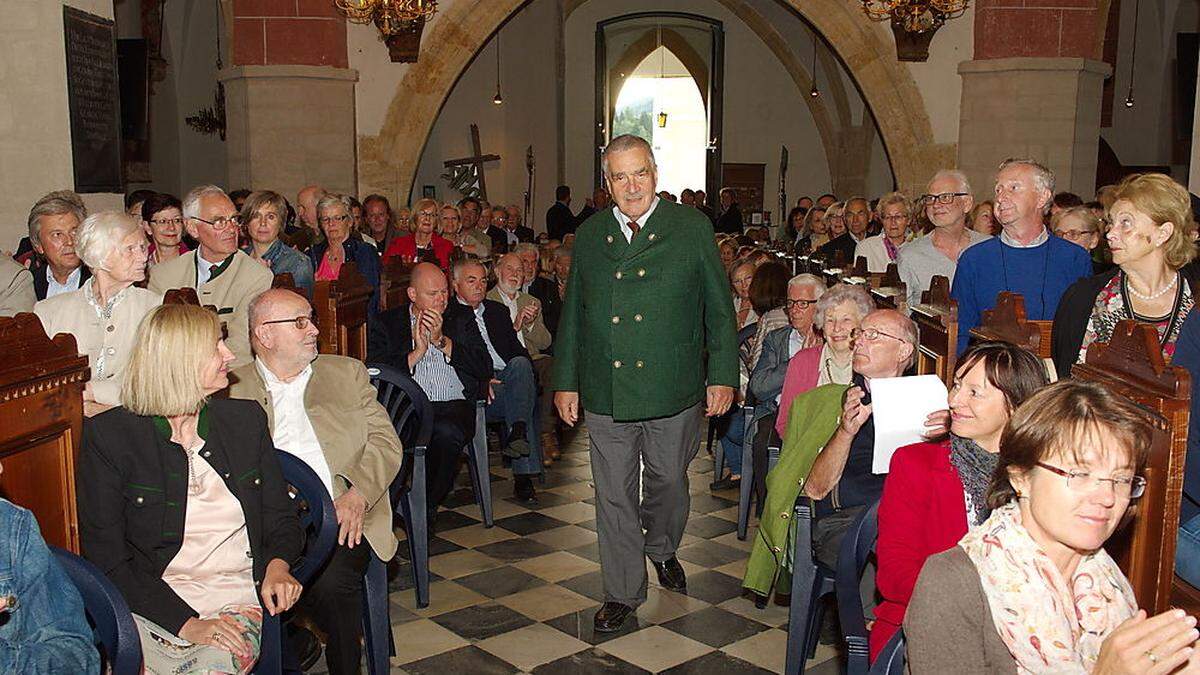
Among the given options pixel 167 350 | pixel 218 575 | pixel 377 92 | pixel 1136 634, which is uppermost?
pixel 377 92

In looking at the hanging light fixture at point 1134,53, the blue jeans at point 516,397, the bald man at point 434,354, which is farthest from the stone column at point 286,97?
the hanging light fixture at point 1134,53

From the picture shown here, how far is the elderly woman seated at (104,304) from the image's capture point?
3725 mm

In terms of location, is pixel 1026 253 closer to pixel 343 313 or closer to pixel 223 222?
pixel 343 313

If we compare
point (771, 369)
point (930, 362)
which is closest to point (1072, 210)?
point (771, 369)

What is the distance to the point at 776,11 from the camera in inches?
854

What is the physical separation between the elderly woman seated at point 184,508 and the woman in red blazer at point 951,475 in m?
1.41

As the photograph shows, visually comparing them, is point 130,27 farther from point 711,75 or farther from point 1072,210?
point 1072,210

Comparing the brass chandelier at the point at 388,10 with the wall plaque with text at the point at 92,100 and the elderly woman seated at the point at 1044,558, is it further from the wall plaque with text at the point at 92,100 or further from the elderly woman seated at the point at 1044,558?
the elderly woman seated at the point at 1044,558

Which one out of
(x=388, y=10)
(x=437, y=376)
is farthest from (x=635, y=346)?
(x=388, y=10)

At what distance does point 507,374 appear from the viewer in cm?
577

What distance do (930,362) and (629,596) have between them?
1324 mm

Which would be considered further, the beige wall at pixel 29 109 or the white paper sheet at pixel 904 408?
the beige wall at pixel 29 109

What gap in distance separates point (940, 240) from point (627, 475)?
7.80ft

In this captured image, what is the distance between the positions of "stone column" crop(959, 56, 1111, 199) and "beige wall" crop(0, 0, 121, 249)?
8.03 m
